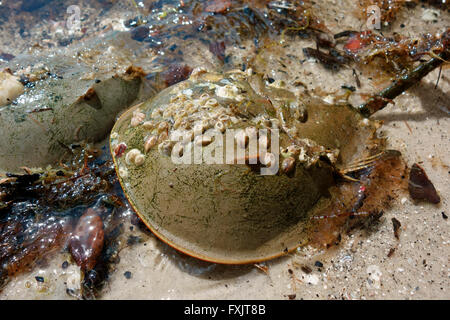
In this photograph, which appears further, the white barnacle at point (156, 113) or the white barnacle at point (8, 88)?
the white barnacle at point (8, 88)

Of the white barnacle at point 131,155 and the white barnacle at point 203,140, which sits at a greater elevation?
the white barnacle at point 203,140

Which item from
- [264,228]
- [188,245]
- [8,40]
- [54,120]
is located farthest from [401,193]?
[8,40]

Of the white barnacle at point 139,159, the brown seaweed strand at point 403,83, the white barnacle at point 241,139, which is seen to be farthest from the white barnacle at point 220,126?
the brown seaweed strand at point 403,83

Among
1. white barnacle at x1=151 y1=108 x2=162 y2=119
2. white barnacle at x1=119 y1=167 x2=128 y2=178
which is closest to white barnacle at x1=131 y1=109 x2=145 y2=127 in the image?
white barnacle at x1=151 y1=108 x2=162 y2=119

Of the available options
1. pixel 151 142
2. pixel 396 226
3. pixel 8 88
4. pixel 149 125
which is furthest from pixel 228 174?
pixel 8 88

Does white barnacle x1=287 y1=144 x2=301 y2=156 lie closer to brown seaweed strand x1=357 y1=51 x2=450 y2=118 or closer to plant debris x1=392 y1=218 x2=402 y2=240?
brown seaweed strand x1=357 y1=51 x2=450 y2=118

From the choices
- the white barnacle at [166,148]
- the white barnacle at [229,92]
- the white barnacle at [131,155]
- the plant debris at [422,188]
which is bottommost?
the plant debris at [422,188]

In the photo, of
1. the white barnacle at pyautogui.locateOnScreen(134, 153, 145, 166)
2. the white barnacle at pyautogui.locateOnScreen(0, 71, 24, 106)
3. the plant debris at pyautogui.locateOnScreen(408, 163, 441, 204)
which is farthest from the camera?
the white barnacle at pyautogui.locateOnScreen(0, 71, 24, 106)

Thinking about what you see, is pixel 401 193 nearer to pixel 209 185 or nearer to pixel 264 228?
pixel 264 228

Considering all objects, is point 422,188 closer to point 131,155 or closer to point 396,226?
point 396,226

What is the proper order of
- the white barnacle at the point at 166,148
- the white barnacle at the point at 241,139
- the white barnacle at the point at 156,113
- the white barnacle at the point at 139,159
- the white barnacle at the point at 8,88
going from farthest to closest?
the white barnacle at the point at 8,88, the white barnacle at the point at 156,113, the white barnacle at the point at 139,159, the white barnacle at the point at 166,148, the white barnacle at the point at 241,139

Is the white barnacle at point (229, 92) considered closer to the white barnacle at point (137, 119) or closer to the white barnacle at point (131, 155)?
the white barnacle at point (137, 119)

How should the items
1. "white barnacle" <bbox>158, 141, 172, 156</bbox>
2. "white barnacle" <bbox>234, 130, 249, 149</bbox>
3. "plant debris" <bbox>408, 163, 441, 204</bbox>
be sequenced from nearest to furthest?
"white barnacle" <bbox>234, 130, 249, 149</bbox> → "white barnacle" <bbox>158, 141, 172, 156</bbox> → "plant debris" <bbox>408, 163, 441, 204</bbox>

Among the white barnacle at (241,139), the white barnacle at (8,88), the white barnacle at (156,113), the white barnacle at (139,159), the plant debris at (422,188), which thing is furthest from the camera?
the white barnacle at (8,88)
